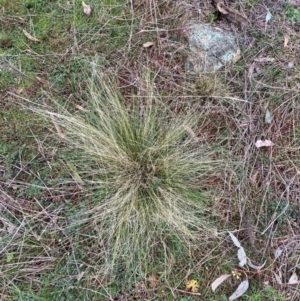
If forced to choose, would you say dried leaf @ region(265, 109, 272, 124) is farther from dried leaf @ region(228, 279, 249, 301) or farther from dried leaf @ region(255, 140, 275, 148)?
dried leaf @ region(228, 279, 249, 301)

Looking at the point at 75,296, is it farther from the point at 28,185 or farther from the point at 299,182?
the point at 299,182

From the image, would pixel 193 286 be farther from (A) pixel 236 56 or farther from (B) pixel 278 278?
(A) pixel 236 56

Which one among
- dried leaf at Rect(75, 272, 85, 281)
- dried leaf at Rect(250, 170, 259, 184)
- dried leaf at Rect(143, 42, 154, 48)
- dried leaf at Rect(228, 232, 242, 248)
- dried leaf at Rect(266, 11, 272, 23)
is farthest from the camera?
dried leaf at Rect(266, 11, 272, 23)

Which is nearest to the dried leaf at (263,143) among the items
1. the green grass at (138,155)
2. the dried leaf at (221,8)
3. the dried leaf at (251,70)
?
the green grass at (138,155)

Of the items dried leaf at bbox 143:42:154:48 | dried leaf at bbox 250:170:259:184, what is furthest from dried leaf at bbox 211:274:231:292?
dried leaf at bbox 143:42:154:48

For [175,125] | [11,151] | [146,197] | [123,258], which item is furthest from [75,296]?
[175,125]

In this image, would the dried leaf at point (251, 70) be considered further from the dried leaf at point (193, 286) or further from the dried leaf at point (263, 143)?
the dried leaf at point (193, 286)
